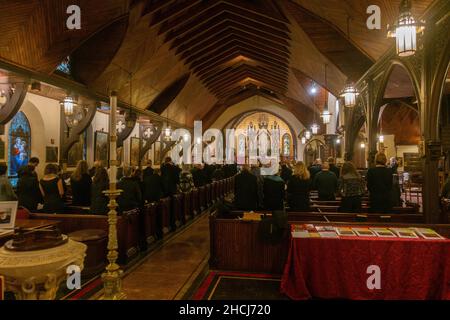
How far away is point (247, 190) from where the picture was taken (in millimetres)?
5680

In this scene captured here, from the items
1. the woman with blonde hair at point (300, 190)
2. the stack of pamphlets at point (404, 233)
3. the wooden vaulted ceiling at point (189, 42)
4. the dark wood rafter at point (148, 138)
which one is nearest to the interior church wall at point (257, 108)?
the wooden vaulted ceiling at point (189, 42)

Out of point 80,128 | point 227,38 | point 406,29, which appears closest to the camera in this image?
point 406,29

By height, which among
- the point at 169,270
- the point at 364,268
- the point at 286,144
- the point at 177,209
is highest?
the point at 286,144

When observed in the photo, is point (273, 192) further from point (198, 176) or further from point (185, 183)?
point (198, 176)

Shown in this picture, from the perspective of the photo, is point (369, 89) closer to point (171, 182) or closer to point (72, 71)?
point (171, 182)

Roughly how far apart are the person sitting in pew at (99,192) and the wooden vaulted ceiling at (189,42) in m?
3.37

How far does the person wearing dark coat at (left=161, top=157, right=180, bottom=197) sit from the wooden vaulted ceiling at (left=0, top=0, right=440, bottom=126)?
3484 millimetres

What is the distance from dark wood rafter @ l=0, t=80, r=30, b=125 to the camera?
21.2 feet

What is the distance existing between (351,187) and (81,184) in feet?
15.7

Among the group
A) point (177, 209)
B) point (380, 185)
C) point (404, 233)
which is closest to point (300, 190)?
point (380, 185)

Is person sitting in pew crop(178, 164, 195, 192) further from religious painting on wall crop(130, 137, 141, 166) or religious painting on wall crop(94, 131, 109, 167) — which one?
religious painting on wall crop(130, 137, 141, 166)

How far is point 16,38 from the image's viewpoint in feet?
19.9

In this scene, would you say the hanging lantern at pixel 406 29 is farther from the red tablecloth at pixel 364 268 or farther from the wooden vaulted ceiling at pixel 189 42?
the red tablecloth at pixel 364 268

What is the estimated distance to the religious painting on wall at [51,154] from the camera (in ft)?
32.2
